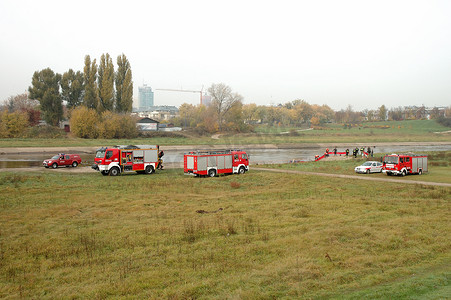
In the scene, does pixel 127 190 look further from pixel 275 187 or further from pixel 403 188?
pixel 403 188

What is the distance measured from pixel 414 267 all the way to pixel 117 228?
11023 mm

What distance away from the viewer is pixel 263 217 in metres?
17.9

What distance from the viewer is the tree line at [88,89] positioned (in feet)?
301

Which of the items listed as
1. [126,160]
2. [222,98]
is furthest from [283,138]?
[126,160]

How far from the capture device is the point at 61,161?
43969mm

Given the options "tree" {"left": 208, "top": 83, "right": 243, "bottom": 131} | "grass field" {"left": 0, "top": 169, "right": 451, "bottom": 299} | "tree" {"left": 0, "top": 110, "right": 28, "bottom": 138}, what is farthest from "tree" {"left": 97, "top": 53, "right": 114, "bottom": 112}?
"grass field" {"left": 0, "top": 169, "right": 451, "bottom": 299}

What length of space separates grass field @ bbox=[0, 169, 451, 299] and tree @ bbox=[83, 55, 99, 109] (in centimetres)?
7062

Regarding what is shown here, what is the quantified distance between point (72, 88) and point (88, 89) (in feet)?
27.7

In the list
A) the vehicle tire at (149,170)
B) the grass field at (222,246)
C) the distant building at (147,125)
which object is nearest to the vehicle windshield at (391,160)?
the grass field at (222,246)

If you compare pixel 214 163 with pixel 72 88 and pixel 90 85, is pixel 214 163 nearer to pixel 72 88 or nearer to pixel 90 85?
pixel 90 85

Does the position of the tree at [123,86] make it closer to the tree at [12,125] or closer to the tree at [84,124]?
the tree at [84,124]

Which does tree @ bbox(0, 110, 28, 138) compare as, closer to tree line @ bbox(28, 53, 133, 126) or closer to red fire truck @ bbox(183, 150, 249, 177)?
tree line @ bbox(28, 53, 133, 126)

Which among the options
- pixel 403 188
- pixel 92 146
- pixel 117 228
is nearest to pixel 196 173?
pixel 403 188

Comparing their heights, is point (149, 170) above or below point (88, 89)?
below
